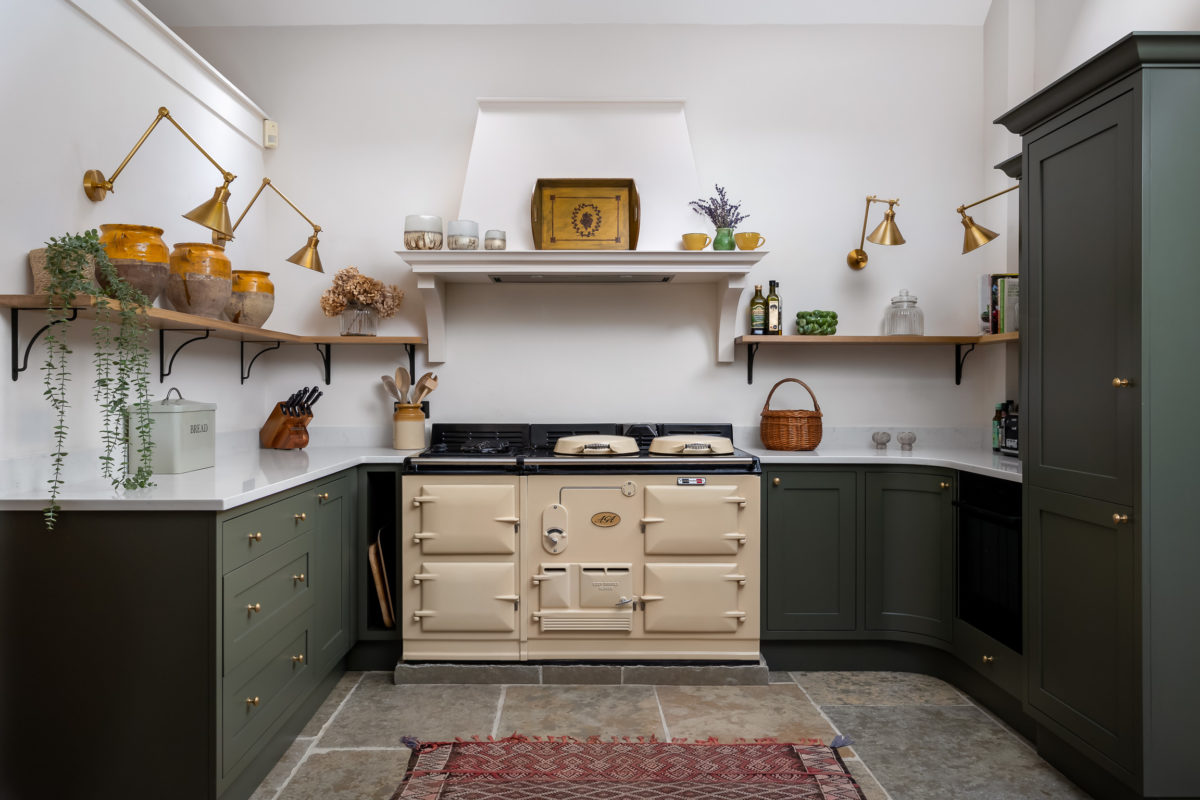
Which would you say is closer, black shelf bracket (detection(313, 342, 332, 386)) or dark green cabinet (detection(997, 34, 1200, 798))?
dark green cabinet (detection(997, 34, 1200, 798))

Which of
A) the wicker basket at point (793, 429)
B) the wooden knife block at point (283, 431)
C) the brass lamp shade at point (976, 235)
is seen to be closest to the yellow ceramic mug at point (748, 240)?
the wicker basket at point (793, 429)

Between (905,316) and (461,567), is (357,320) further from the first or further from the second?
(905,316)

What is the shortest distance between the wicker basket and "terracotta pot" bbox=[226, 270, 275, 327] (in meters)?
2.18

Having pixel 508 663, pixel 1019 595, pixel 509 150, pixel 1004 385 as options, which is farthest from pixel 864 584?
pixel 509 150

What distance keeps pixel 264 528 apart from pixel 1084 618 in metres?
2.31

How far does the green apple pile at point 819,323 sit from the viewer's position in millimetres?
3338

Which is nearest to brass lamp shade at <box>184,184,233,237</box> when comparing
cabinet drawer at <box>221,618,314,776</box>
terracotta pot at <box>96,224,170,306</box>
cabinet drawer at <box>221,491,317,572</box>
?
terracotta pot at <box>96,224,170,306</box>

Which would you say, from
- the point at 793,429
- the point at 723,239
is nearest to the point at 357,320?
the point at 723,239

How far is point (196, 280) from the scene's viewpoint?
2.43m

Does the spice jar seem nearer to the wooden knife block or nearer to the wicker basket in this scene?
the wooden knife block

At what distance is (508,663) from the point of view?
2854 millimetres

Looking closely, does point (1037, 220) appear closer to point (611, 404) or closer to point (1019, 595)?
point (1019, 595)

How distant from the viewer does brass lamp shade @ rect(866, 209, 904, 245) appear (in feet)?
10.6

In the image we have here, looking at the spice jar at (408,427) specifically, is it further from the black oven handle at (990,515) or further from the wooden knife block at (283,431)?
the black oven handle at (990,515)
